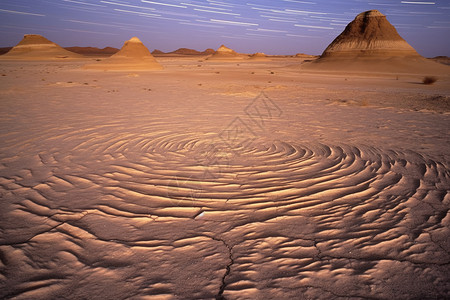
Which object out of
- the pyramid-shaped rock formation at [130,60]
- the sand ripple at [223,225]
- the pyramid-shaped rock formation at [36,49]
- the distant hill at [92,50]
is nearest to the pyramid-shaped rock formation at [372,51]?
the pyramid-shaped rock formation at [130,60]

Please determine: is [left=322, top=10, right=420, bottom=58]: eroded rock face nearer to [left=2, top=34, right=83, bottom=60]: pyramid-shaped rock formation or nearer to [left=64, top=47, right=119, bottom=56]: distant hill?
[left=2, top=34, right=83, bottom=60]: pyramid-shaped rock formation

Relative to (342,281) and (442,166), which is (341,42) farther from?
(342,281)

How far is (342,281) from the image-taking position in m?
1.70

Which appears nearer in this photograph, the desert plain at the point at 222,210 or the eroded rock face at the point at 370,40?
the desert plain at the point at 222,210

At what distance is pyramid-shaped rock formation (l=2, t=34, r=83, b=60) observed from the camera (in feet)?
175

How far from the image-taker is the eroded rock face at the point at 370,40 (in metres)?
34.3

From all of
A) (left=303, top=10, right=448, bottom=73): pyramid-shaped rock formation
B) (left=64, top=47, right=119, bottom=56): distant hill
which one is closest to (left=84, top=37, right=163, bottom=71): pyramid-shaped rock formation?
(left=303, top=10, right=448, bottom=73): pyramid-shaped rock formation

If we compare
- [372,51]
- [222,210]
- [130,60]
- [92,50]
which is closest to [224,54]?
[372,51]

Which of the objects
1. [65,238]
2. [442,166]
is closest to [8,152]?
[65,238]

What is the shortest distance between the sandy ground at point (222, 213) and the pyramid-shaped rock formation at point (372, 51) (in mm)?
30931

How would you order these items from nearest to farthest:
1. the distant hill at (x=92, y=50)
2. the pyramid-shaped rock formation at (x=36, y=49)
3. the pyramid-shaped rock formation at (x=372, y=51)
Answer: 1. the pyramid-shaped rock formation at (x=372, y=51)
2. the pyramid-shaped rock formation at (x=36, y=49)
3. the distant hill at (x=92, y=50)

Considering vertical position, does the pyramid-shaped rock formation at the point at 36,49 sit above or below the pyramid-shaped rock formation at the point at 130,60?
above

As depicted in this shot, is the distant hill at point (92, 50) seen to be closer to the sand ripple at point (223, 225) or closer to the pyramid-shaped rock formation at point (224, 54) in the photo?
the pyramid-shaped rock formation at point (224, 54)

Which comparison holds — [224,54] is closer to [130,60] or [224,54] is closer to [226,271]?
[130,60]
